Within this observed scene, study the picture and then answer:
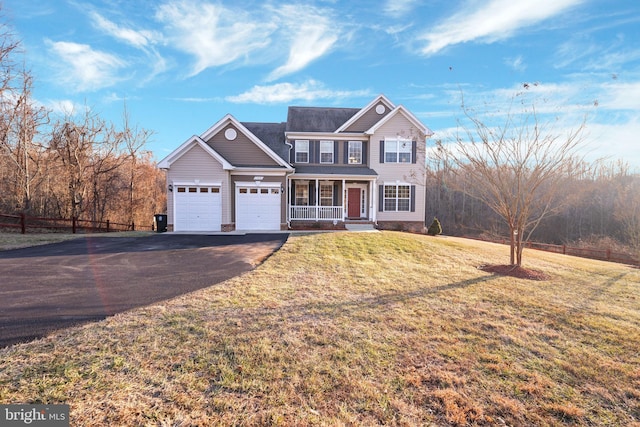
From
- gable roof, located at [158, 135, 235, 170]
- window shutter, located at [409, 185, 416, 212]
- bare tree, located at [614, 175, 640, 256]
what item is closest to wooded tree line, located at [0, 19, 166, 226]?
gable roof, located at [158, 135, 235, 170]

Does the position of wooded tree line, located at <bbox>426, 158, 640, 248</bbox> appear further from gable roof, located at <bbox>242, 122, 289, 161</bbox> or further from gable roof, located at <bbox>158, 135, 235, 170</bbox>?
gable roof, located at <bbox>158, 135, 235, 170</bbox>

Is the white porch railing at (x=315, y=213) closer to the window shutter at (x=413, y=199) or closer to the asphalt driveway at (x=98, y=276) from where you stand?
the window shutter at (x=413, y=199)

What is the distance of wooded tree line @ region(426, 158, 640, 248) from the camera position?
95.1 feet

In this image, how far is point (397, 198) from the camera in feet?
59.9

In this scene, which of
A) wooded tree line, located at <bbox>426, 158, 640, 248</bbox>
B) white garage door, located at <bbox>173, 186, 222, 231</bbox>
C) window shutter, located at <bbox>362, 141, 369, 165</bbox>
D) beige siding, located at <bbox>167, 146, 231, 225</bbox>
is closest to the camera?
beige siding, located at <bbox>167, 146, 231, 225</bbox>

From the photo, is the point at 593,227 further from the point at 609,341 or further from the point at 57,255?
the point at 57,255

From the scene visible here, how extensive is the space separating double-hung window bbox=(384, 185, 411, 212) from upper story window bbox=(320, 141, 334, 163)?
4157 millimetres

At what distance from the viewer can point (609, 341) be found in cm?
412

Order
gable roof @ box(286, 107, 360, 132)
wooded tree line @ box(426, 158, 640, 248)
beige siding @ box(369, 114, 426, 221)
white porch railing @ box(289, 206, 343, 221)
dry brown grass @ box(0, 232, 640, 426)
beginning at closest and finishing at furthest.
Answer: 1. dry brown grass @ box(0, 232, 640, 426)
2. white porch railing @ box(289, 206, 343, 221)
3. beige siding @ box(369, 114, 426, 221)
4. gable roof @ box(286, 107, 360, 132)
5. wooded tree line @ box(426, 158, 640, 248)

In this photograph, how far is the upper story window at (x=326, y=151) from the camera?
1853 cm

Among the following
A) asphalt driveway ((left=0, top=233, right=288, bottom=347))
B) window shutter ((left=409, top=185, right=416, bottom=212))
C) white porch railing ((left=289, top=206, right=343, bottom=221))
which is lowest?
asphalt driveway ((left=0, top=233, right=288, bottom=347))

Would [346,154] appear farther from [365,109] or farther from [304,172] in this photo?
[304,172]

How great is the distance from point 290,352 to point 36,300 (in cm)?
476

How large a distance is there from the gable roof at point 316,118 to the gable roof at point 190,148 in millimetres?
5629
